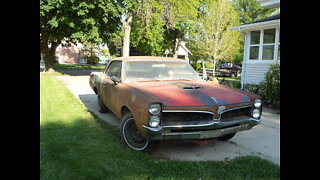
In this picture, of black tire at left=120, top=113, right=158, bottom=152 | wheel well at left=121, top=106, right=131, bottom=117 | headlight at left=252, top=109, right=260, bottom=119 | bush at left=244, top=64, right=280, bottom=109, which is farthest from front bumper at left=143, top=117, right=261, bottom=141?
bush at left=244, top=64, right=280, bottom=109

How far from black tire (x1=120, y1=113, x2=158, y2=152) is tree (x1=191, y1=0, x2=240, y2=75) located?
25071mm

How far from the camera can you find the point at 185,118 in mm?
3734

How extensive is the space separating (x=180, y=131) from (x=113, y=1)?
1476 cm

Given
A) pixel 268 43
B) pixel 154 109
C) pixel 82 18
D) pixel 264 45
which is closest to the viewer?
pixel 154 109

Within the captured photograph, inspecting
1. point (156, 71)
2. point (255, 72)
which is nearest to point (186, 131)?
point (156, 71)

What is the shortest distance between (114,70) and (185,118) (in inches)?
107

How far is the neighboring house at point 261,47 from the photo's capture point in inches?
484

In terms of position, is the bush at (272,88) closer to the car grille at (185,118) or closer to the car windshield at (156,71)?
the car windshield at (156,71)

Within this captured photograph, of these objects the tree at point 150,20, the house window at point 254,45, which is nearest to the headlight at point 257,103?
the house window at point 254,45

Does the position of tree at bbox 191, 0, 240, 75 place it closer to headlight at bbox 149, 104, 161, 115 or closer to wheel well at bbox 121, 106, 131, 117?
wheel well at bbox 121, 106, 131, 117

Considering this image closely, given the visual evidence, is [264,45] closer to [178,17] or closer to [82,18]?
[82,18]

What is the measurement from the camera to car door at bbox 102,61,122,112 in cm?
504
